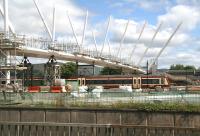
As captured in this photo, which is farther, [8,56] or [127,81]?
[127,81]

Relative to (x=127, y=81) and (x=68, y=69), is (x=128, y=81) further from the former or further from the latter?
(x=68, y=69)

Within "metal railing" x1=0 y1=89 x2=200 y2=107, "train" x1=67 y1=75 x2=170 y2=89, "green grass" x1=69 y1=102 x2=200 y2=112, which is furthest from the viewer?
"train" x1=67 y1=75 x2=170 y2=89

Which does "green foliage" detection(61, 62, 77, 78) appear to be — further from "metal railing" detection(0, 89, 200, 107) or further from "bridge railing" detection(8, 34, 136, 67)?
"metal railing" detection(0, 89, 200, 107)

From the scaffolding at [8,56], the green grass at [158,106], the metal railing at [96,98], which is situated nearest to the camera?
the green grass at [158,106]

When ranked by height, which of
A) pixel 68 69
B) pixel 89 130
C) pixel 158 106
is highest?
pixel 68 69

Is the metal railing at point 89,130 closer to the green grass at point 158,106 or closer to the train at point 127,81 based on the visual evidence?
the green grass at point 158,106

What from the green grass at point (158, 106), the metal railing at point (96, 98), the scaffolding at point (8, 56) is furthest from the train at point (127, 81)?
the green grass at point (158, 106)

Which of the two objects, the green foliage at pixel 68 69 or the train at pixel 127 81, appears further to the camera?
the green foliage at pixel 68 69

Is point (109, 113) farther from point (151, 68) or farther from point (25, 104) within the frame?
point (151, 68)

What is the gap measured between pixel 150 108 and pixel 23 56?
50622 mm

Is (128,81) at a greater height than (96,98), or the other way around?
(128,81)

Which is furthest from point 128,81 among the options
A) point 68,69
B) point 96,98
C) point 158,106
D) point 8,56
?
point 158,106

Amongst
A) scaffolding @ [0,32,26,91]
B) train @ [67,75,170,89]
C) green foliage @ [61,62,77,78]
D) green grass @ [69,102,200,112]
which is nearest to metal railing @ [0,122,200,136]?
green grass @ [69,102,200,112]

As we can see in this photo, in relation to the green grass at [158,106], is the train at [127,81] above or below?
above
